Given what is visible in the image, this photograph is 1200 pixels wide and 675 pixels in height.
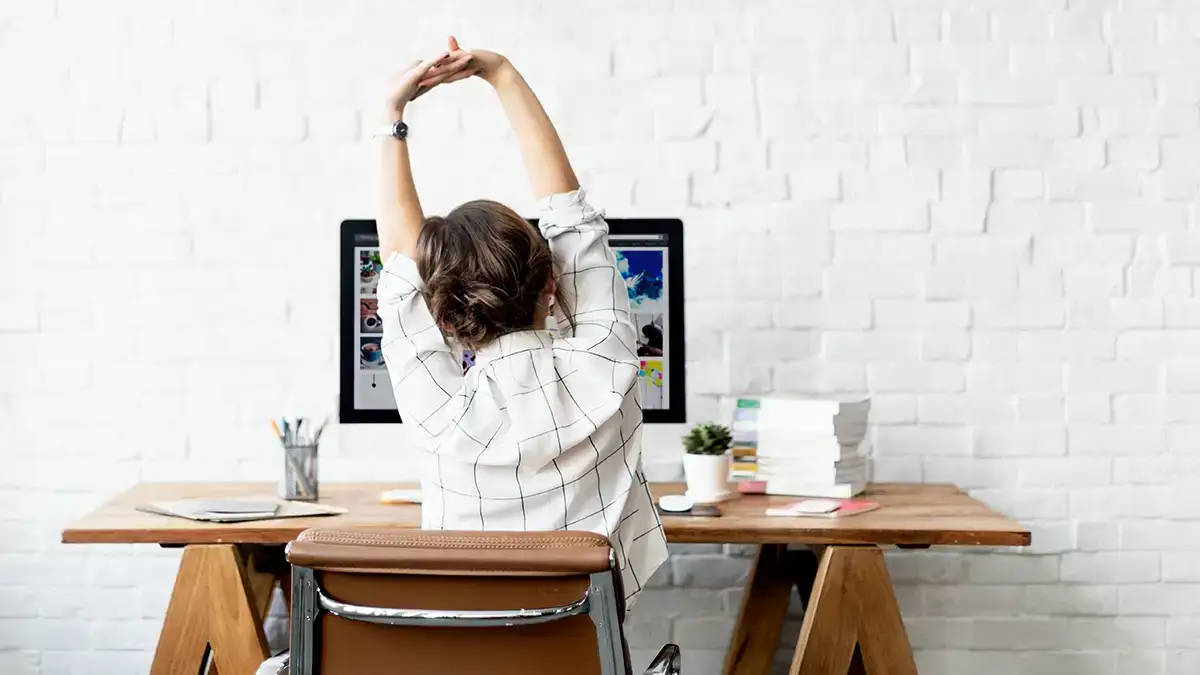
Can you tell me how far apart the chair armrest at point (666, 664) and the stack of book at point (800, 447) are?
30.7 inches

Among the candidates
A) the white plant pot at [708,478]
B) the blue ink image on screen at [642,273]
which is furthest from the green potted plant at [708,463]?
the blue ink image on screen at [642,273]

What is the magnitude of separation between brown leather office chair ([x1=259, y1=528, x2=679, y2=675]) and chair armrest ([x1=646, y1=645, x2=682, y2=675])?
0.25m

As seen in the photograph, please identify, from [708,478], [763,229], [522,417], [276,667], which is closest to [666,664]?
[522,417]

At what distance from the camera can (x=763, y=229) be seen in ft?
8.90

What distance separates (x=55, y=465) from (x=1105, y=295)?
2378mm

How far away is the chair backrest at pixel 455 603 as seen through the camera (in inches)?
51.3

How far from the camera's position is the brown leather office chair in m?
1.30

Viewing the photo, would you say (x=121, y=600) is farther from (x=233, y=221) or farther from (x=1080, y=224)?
(x=1080, y=224)

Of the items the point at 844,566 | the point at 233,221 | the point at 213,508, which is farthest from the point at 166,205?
the point at 844,566

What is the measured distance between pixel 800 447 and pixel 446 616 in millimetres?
1209

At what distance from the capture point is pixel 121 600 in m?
2.77

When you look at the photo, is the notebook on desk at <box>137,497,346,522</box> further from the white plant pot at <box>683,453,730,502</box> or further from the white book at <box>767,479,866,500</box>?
the white book at <box>767,479,866,500</box>

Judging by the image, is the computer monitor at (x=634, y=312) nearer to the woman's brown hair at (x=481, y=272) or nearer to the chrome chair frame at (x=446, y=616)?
the woman's brown hair at (x=481, y=272)

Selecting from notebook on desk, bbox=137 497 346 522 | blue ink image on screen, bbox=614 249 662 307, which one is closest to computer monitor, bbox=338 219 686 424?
blue ink image on screen, bbox=614 249 662 307
